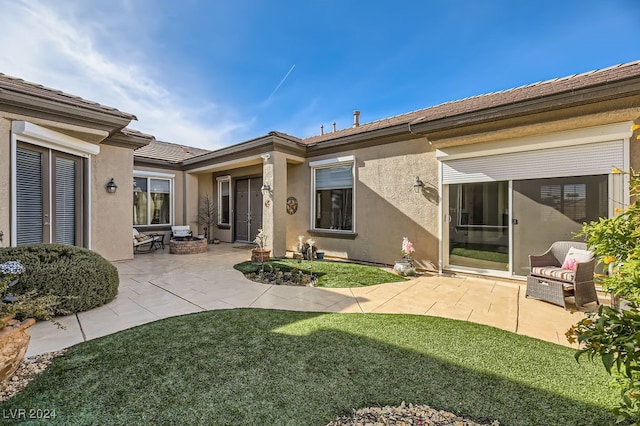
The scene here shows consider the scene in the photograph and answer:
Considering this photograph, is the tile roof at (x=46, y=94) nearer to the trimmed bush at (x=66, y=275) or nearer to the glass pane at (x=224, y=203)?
the trimmed bush at (x=66, y=275)

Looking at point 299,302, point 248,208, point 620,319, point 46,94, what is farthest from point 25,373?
point 248,208

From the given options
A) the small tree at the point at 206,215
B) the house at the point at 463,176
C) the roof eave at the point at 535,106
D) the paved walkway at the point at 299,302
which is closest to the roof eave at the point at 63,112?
the house at the point at 463,176

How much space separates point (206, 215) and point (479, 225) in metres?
10.5

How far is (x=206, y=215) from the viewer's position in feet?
40.4

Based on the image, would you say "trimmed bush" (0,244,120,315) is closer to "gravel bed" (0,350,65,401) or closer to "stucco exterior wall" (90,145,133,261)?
"gravel bed" (0,350,65,401)

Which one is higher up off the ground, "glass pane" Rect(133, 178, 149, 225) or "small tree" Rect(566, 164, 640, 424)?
"glass pane" Rect(133, 178, 149, 225)

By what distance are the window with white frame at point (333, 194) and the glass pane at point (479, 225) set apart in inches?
112

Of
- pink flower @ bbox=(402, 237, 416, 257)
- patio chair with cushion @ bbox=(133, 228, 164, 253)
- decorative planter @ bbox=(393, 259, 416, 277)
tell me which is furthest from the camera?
patio chair with cushion @ bbox=(133, 228, 164, 253)

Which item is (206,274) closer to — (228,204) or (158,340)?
(158,340)

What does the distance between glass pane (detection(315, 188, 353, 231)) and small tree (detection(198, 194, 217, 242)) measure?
5734 millimetres

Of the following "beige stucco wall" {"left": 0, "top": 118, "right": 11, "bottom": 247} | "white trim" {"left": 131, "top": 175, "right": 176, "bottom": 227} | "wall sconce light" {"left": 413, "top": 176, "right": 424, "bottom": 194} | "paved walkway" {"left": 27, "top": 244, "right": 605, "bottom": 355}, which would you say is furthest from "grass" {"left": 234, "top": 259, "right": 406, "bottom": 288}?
"white trim" {"left": 131, "top": 175, "right": 176, "bottom": 227}

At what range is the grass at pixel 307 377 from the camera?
206 centimetres

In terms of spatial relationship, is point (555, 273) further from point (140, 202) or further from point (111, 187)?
point (140, 202)

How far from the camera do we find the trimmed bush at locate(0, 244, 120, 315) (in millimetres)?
3773
